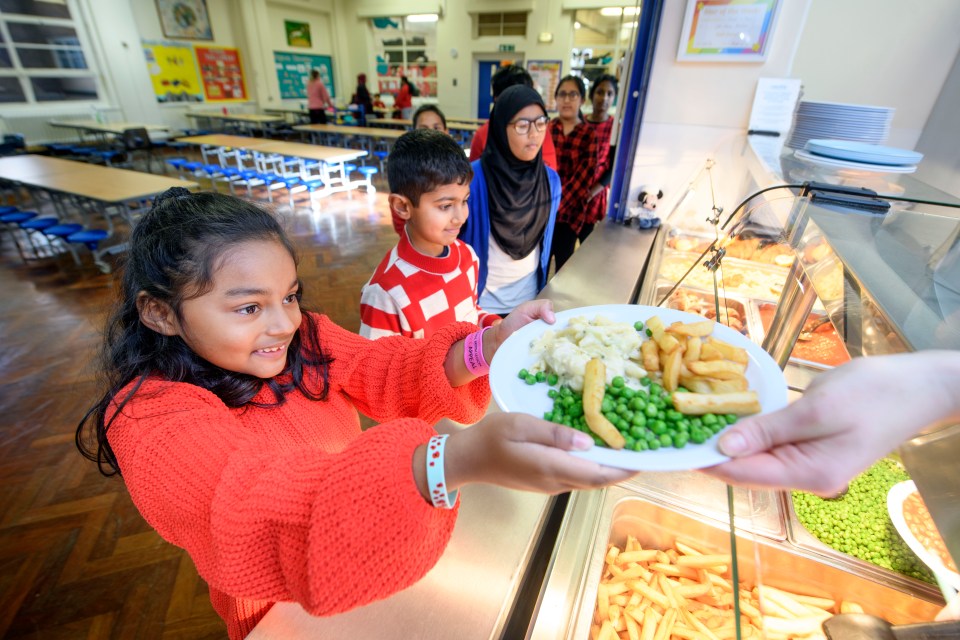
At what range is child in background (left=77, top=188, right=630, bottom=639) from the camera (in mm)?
666

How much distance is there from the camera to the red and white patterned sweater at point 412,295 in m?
1.77

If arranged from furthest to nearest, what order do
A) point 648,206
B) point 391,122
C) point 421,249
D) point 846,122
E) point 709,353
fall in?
point 391,122 → point 648,206 → point 846,122 → point 421,249 → point 709,353

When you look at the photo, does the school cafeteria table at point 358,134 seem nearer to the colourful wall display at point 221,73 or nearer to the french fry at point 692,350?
the colourful wall display at point 221,73

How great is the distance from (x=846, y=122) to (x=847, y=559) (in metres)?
1.98

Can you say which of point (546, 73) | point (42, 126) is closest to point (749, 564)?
point (546, 73)

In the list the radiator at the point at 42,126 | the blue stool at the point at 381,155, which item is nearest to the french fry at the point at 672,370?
the blue stool at the point at 381,155

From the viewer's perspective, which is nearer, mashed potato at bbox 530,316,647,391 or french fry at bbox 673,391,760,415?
french fry at bbox 673,391,760,415

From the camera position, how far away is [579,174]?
394 centimetres

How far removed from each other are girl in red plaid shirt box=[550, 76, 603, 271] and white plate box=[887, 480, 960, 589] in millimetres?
2951

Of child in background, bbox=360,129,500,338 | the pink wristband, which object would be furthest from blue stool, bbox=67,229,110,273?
the pink wristband

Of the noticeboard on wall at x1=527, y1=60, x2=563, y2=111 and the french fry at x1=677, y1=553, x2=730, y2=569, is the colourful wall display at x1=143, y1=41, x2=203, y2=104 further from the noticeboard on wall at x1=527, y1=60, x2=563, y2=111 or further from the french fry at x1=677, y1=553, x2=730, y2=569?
the french fry at x1=677, y1=553, x2=730, y2=569

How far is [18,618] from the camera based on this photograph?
1.92m

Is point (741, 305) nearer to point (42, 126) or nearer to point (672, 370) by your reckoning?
point (672, 370)

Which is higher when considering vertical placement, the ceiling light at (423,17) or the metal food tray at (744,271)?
the ceiling light at (423,17)
